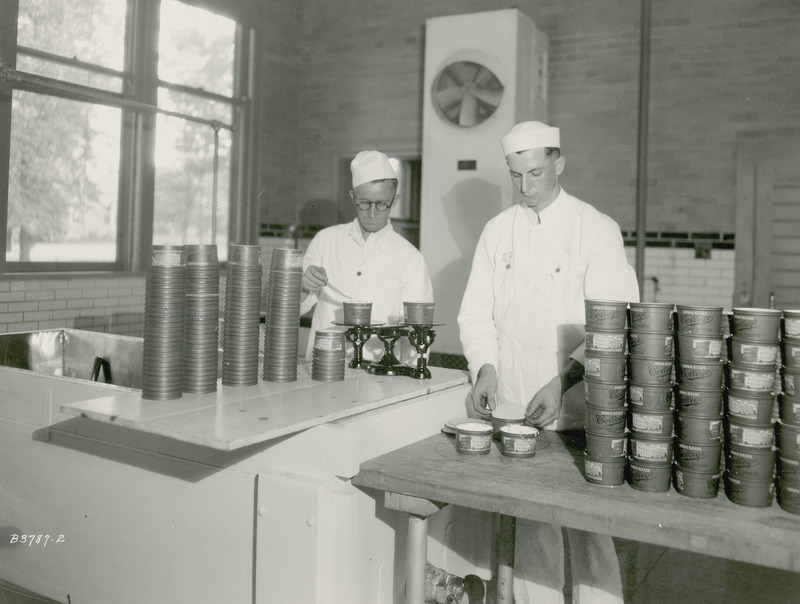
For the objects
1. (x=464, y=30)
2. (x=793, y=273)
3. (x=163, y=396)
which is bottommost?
(x=163, y=396)

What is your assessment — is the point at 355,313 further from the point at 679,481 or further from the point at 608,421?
the point at 679,481

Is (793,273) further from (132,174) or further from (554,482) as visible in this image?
(132,174)

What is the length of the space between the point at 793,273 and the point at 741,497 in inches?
184

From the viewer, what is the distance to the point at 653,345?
5.65ft

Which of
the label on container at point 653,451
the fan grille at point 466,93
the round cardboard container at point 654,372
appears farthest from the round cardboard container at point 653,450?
the fan grille at point 466,93

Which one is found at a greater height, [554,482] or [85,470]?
[554,482]

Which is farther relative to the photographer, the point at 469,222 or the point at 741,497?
the point at 469,222

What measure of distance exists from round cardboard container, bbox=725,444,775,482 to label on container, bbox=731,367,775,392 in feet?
0.45

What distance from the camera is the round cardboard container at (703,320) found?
66.2 inches

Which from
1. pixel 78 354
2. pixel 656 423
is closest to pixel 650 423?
pixel 656 423

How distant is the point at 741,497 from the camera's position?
1644 millimetres

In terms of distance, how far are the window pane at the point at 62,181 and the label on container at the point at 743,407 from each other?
520 centimetres

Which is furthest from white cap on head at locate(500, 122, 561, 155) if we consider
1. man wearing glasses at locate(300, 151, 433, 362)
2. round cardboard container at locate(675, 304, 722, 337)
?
round cardboard container at locate(675, 304, 722, 337)

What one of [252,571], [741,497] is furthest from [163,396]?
[741,497]
